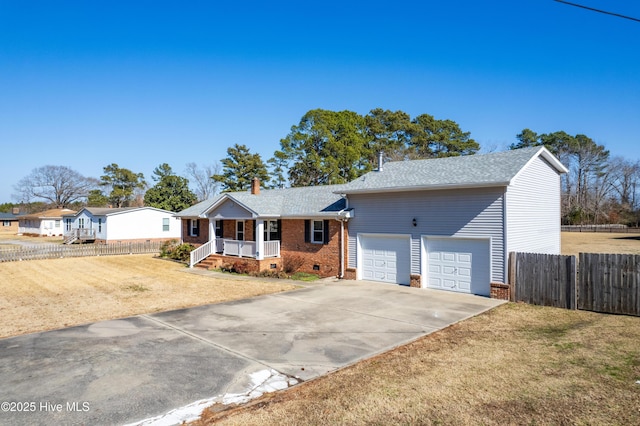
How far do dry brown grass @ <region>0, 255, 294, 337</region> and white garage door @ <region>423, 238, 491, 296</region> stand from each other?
663 centimetres

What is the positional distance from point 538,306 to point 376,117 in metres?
44.4

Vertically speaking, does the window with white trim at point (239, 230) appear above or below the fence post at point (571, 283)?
above

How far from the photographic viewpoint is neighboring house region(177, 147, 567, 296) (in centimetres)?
1482

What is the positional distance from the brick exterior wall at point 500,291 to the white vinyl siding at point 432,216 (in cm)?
25

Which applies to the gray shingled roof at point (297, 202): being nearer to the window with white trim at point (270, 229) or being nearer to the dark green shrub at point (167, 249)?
the window with white trim at point (270, 229)

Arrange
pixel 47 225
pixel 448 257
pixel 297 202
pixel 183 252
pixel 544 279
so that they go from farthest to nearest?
pixel 47 225
pixel 183 252
pixel 297 202
pixel 448 257
pixel 544 279

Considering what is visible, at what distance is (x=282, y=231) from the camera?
2272cm

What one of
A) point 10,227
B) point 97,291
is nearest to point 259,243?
point 97,291

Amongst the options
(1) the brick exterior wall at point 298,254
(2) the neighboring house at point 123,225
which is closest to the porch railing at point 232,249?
(1) the brick exterior wall at point 298,254

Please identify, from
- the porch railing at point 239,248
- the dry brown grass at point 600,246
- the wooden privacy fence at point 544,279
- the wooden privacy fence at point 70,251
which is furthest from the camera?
the dry brown grass at point 600,246

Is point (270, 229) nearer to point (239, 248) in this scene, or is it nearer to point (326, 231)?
point (239, 248)

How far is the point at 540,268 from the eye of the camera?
13477mm

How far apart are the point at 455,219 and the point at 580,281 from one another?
4.63m

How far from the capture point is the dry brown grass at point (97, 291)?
492 inches
